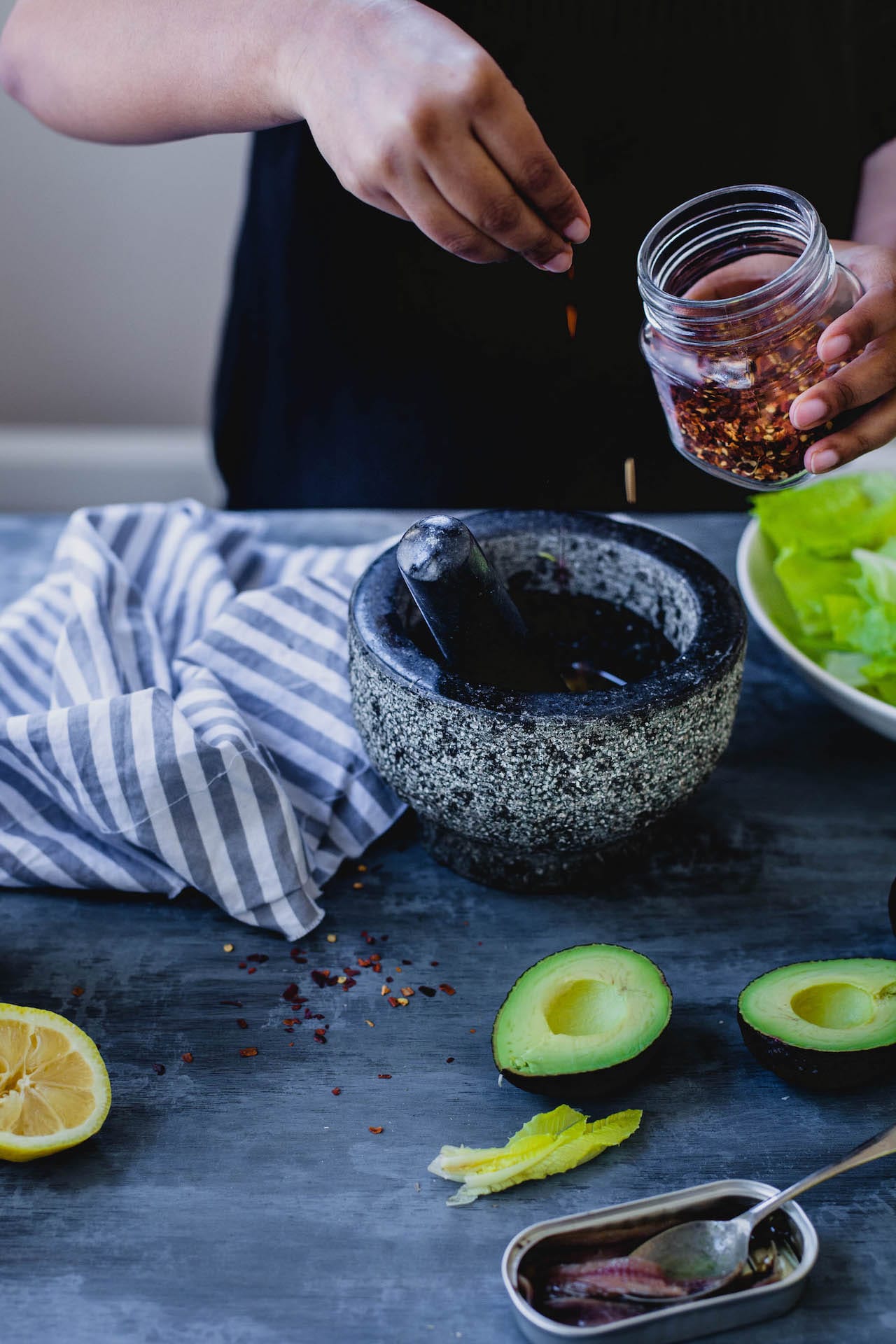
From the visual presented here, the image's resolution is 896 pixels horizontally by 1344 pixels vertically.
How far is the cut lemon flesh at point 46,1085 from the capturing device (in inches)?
28.1

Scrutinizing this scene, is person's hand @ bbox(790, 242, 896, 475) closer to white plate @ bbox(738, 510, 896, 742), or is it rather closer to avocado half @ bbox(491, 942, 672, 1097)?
white plate @ bbox(738, 510, 896, 742)

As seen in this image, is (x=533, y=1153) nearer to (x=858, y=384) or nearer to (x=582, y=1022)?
(x=582, y=1022)

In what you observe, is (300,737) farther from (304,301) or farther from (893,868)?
(304,301)

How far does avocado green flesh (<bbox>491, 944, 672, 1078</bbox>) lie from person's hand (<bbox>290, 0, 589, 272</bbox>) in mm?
483

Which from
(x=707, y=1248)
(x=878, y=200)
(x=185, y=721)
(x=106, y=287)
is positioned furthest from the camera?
(x=106, y=287)

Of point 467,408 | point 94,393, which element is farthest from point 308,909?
point 94,393

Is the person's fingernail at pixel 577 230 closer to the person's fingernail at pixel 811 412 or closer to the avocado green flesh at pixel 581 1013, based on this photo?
the person's fingernail at pixel 811 412

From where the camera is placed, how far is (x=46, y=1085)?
739mm

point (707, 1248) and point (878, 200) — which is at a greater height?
point (878, 200)

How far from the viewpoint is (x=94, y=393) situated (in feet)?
9.11

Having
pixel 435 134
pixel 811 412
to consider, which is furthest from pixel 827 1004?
pixel 435 134

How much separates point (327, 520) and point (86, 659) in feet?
1.42

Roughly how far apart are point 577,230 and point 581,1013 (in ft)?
1.73

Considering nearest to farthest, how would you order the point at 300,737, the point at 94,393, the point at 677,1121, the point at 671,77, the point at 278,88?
the point at 677,1121 → the point at 278,88 → the point at 300,737 → the point at 671,77 → the point at 94,393
